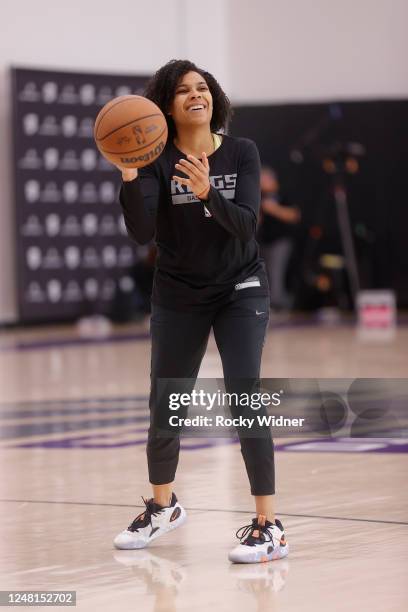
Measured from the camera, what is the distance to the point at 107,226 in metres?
19.4

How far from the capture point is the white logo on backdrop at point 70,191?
749 inches

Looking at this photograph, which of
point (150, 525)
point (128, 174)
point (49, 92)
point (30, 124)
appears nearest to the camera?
point (128, 174)

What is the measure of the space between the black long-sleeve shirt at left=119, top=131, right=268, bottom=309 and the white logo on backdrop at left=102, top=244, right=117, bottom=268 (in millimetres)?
14241

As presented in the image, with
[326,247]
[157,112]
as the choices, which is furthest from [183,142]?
[326,247]

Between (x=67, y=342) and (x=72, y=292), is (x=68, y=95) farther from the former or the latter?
(x=67, y=342)

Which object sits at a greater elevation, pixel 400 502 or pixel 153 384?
pixel 153 384

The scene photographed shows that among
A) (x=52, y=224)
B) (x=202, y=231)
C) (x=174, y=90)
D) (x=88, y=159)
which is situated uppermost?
(x=174, y=90)

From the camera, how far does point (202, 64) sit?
67.8ft

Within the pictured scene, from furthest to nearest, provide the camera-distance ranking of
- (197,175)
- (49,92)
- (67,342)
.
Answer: (49,92) → (67,342) → (197,175)

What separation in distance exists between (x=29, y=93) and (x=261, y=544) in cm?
1435

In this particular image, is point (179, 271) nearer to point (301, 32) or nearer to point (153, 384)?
point (153, 384)

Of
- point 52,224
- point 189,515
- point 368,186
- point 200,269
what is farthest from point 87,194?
point 200,269

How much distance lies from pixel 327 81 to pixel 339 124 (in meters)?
0.81

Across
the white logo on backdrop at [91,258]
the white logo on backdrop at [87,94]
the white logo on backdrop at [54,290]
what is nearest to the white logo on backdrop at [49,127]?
the white logo on backdrop at [87,94]
